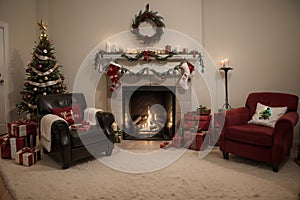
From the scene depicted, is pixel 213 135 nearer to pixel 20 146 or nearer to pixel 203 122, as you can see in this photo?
pixel 203 122

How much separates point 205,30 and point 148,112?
5.98 ft

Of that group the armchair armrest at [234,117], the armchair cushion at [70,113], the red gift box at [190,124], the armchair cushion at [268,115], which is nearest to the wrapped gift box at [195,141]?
the red gift box at [190,124]

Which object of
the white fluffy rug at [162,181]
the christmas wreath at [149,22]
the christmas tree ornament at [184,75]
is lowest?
the white fluffy rug at [162,181]

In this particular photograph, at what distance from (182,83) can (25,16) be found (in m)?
3.43

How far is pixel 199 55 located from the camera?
457 centimetres

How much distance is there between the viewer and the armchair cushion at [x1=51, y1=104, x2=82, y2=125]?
360 centimetres

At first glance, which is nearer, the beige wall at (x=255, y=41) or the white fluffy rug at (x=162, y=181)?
the white fluffy rug at (x=162, y=181)

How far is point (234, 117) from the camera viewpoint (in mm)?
3475

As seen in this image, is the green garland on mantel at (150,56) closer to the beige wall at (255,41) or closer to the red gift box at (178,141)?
the beige wall at (255,41)

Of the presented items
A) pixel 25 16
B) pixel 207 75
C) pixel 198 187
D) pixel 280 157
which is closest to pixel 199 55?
pixel 207 75

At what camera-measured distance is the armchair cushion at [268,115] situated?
335 cm

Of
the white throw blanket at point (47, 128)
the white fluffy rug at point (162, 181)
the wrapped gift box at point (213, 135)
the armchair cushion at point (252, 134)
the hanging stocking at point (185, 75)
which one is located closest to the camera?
the white fluffy rug at point (162, 181)

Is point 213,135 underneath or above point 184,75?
underneath

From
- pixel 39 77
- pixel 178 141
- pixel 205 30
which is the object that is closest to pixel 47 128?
pixel 39 77
